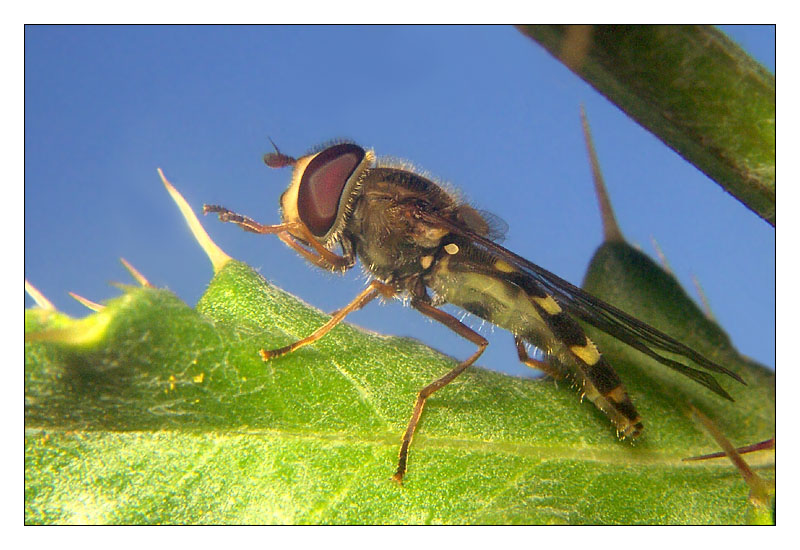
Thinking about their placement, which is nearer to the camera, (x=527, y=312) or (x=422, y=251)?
(x=527, y=312)

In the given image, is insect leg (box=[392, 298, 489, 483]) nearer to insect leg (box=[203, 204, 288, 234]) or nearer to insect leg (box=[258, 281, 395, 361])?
insect leg (box=[258, 281, 395, 361])

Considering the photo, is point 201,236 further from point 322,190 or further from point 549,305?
point 549,305

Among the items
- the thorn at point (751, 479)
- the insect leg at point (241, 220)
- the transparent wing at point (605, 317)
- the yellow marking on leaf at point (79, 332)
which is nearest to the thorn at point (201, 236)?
the insect leg at point (241, 220)

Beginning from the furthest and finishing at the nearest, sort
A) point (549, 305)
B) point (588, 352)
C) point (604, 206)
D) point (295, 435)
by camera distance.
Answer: point (549, 305), point (588, 352), point (604, 206), point (295, 435)

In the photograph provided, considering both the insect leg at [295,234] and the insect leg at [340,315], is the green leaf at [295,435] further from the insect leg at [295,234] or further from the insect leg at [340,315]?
the insect leg at [295,234]

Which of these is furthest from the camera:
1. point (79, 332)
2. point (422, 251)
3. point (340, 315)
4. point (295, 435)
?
point (422, 251)

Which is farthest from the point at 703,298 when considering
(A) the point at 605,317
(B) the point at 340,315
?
(B) the point at 340,315

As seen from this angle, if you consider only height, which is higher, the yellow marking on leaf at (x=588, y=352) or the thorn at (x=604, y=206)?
the thorn at (x=604, y=206)

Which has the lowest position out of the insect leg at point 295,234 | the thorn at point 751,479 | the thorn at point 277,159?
the thorn at point 751,479
